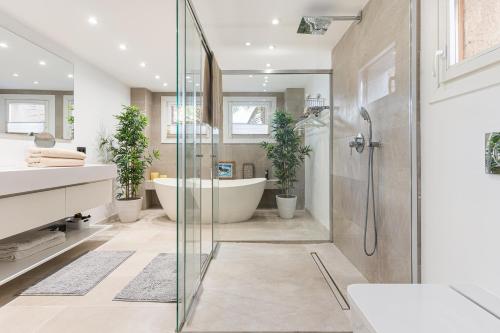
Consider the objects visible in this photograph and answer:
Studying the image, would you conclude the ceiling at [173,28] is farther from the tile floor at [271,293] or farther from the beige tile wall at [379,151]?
the tile floor at [271,293]

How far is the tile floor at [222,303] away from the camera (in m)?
1.82

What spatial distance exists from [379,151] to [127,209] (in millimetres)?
3671

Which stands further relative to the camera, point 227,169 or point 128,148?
point 128,148

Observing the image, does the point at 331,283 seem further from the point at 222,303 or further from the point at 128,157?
the point at 128,157

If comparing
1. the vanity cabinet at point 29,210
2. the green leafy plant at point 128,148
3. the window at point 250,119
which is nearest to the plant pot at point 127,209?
the green leafy plant at point 128,148

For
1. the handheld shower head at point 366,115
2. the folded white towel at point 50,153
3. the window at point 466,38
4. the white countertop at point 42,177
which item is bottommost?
the white countertop at point 42,177

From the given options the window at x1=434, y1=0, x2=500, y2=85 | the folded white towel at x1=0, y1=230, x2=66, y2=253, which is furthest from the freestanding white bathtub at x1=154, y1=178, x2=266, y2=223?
the window at x1=434, y1=0, x2=500, y2=85

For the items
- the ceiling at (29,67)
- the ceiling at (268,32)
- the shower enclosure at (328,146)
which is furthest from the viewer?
the ceiling at (29,67)

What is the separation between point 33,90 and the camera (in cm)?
310

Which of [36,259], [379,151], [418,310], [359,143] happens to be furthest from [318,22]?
[36,259]

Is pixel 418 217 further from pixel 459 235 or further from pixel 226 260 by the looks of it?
pixel 226 260

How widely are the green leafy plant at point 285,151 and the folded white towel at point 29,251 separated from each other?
7.62ft

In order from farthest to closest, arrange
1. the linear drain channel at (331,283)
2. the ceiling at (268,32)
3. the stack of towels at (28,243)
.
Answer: the ceiling at (268,32), the stack of towels at (28,243), the linear drain channel at (331,283)

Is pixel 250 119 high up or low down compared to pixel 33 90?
down
